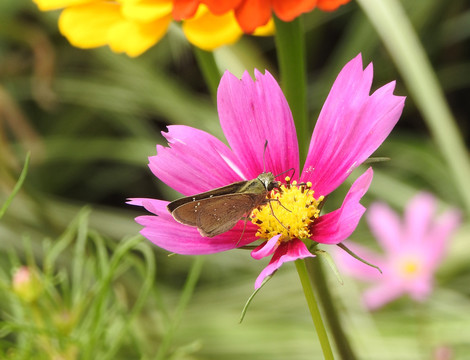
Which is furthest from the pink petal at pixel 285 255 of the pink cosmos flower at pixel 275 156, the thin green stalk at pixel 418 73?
the thin green stalk at pixel 418 73

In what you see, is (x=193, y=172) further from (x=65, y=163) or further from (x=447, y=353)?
(x=65, y=163)

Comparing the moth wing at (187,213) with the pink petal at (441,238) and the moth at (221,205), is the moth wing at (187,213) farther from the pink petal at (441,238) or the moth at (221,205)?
the pink petal at (441,238)

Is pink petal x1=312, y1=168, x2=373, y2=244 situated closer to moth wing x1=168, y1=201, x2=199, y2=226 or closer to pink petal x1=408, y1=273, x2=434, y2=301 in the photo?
moth wing x1=168, y1=201, x2=199, y2=226

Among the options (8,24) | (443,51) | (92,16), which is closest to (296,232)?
(92,16)

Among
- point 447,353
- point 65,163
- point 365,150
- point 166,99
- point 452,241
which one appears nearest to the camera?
point 365,150

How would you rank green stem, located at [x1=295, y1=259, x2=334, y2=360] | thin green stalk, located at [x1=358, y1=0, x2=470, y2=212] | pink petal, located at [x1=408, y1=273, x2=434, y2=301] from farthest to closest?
1. pink petal, located at [x1=408, y1=273, x2=434, y2=301]
2. thin green stalk, located at [x1=358, y1=0, x2=470, y2=212]
3. green stem, located at [x1=295, y1=259, x2=334, y2=360]

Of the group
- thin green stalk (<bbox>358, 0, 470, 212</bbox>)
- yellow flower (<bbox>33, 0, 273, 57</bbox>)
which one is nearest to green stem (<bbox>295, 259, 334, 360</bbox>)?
yellow flower (<bbox>33, 0, 273, 57</bbox>)
